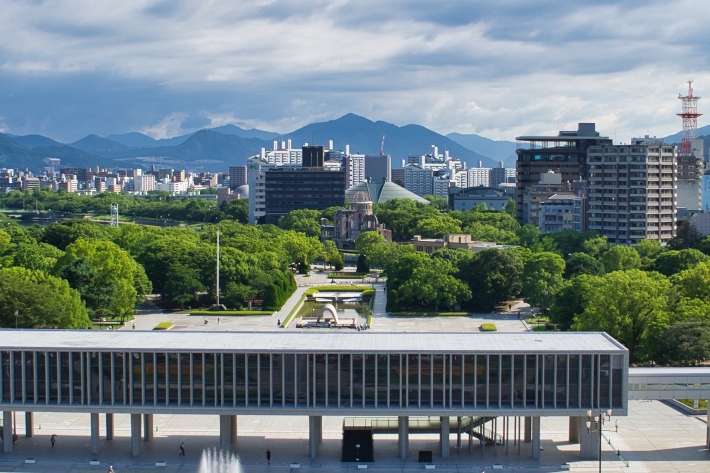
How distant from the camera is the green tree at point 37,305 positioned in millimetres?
51219

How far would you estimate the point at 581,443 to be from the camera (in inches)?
1336

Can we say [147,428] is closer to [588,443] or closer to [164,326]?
[588,443]

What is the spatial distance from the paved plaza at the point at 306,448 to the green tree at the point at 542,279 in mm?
28181

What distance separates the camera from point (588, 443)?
33.8m

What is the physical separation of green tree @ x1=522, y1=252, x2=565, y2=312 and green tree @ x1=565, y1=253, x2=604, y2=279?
16.4ft

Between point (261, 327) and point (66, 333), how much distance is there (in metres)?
29.9

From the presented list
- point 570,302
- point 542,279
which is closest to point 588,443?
point 570,302

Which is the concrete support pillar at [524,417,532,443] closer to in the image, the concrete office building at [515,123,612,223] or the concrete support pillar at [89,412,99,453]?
the concrete support pillar at [89,412,99,453]

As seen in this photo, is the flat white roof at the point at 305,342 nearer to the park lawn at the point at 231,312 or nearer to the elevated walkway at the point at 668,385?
the elevated walkway at the point at 668,385

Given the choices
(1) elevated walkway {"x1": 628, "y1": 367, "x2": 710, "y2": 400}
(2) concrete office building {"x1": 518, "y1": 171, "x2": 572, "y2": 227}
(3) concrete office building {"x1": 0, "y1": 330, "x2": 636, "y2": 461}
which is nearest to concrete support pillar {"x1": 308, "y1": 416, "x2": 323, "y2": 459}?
(3) concrete office building {"x1": 0, "y1": 330, "x2": 636, "y2": 461}

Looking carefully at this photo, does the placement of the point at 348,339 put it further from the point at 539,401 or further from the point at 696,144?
the point at 696,144

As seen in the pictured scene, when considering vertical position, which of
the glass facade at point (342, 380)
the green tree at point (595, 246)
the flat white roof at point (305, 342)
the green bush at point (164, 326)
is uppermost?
the green tree at point (595, 246)

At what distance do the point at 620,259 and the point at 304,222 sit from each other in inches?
2388

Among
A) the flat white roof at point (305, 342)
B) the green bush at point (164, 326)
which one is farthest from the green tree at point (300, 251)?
the flat white roof at point (305, 342)
